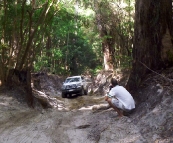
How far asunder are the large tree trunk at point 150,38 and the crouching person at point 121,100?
4.89 feet

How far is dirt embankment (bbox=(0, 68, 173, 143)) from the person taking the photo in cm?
627

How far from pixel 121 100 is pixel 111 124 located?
2.98 feet

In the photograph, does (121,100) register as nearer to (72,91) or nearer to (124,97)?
(124,97)

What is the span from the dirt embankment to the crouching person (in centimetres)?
22

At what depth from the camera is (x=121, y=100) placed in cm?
812

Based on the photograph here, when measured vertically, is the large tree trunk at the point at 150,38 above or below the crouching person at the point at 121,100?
above

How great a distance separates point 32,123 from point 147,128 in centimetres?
353

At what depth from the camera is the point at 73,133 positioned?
7.10m

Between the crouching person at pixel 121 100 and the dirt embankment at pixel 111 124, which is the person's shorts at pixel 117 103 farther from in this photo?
the dirt embankment at pixel 111 124

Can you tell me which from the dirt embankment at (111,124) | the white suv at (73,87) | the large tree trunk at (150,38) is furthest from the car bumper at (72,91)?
the large tree trunk at (150,38)

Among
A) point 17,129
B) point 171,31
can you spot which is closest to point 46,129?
point 17,129

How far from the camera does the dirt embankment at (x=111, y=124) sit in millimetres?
6273

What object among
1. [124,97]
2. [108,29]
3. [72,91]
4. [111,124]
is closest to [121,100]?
[124,97]

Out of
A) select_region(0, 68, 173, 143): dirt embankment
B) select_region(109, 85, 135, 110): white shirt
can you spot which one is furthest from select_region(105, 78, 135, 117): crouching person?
select_region(0, 68, 173, 143): dirt embankment
